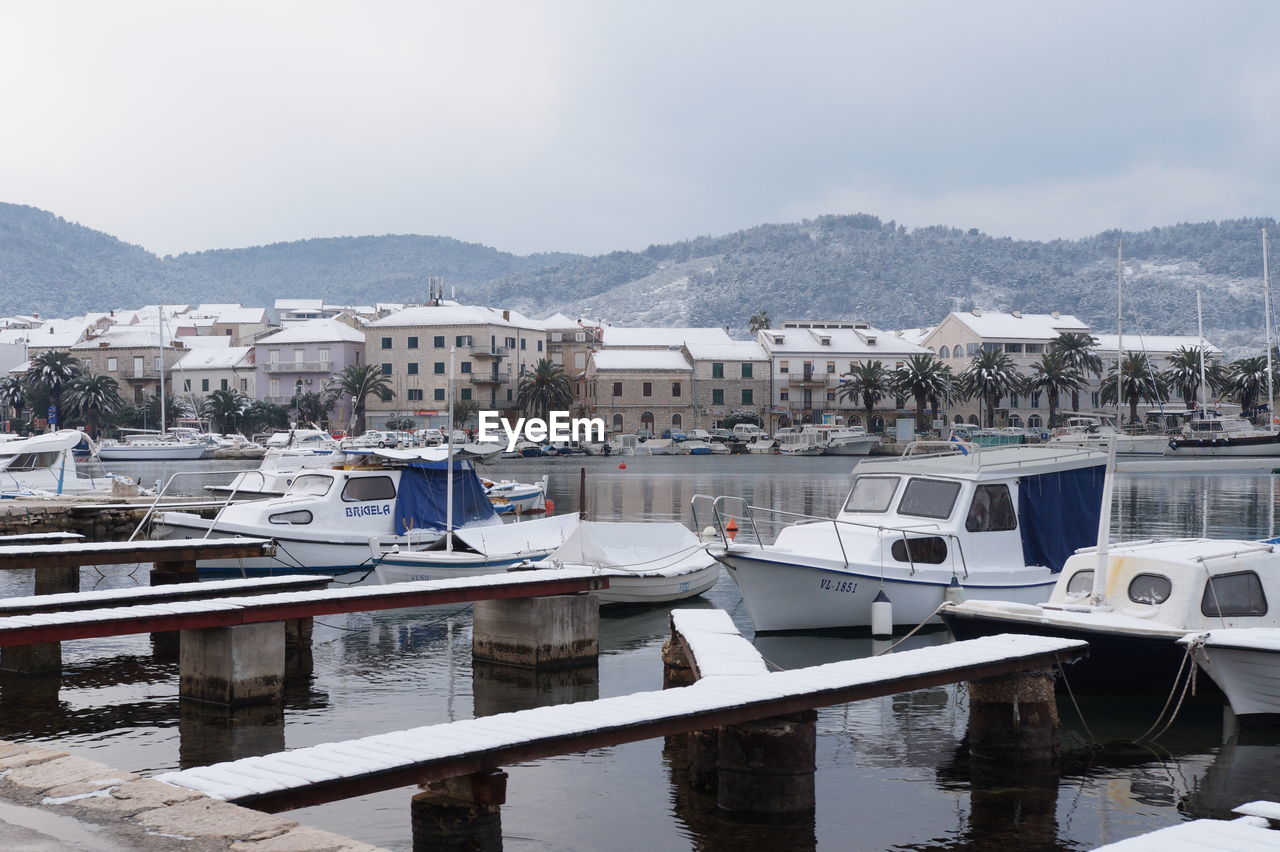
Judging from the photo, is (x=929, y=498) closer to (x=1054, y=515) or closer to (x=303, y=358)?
(x=1054, y=515)

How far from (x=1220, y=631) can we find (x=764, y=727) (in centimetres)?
678

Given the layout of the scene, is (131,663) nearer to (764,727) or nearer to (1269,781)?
(764,727)

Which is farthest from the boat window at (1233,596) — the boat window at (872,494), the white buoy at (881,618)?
the boat window at (872,494)

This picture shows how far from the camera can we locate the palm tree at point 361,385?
105m

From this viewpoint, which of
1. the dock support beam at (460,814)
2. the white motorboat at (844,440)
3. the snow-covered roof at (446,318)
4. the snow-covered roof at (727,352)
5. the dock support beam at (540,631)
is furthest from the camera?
the snow-covered roof at (727,352)

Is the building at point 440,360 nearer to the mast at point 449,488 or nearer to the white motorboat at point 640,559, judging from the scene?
the mast at point 449,488

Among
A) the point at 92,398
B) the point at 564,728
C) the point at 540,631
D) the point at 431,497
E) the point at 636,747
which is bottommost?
the point at 636,747

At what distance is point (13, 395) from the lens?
108 meters

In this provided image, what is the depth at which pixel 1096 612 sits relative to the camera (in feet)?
52.2

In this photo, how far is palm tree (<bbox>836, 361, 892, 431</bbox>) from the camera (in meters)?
107

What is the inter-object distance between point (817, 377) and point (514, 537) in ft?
290

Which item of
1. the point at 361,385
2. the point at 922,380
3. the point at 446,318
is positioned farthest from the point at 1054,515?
the point at 446,318

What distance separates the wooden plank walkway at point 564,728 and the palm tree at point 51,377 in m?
105

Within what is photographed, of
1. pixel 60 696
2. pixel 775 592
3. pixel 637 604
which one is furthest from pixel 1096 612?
pixel 60 696
